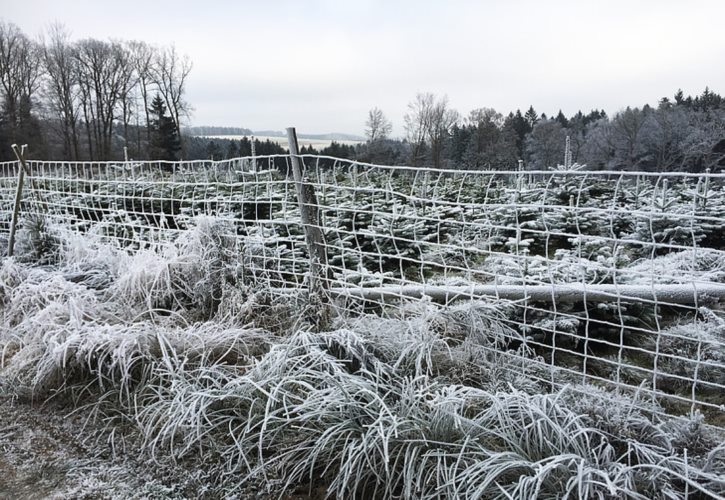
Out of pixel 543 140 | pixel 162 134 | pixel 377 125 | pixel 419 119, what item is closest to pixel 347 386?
pixel 377 125

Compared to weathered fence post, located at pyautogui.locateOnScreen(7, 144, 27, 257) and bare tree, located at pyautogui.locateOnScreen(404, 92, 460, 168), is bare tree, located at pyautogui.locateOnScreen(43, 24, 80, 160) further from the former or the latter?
weathered fence post, located at pyautogui.locateOnScreen(7, 144, 27, 257)

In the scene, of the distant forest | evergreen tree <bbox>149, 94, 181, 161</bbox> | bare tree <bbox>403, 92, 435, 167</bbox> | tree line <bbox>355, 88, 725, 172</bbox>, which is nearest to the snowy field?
the distant forest

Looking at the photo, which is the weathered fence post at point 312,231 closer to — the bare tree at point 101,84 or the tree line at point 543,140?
the tree line at point 543,140

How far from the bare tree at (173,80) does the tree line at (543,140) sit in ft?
51.1

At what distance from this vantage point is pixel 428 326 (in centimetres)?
229

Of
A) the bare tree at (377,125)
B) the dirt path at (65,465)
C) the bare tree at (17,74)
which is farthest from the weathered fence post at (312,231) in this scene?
the bare tree at (17,74)

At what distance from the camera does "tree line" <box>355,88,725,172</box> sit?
27.2m

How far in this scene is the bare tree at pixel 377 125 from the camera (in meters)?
29.4

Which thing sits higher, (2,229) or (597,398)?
(2,229)

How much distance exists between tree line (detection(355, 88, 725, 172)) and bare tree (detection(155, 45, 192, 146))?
51.1ft

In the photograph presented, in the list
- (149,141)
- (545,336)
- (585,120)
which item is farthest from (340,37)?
(585,120)

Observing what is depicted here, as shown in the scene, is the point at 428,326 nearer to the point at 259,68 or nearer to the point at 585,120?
the point at 259,68

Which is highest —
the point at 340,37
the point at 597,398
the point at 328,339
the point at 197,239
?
the point at 340,37

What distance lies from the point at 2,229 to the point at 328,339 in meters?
5.20
